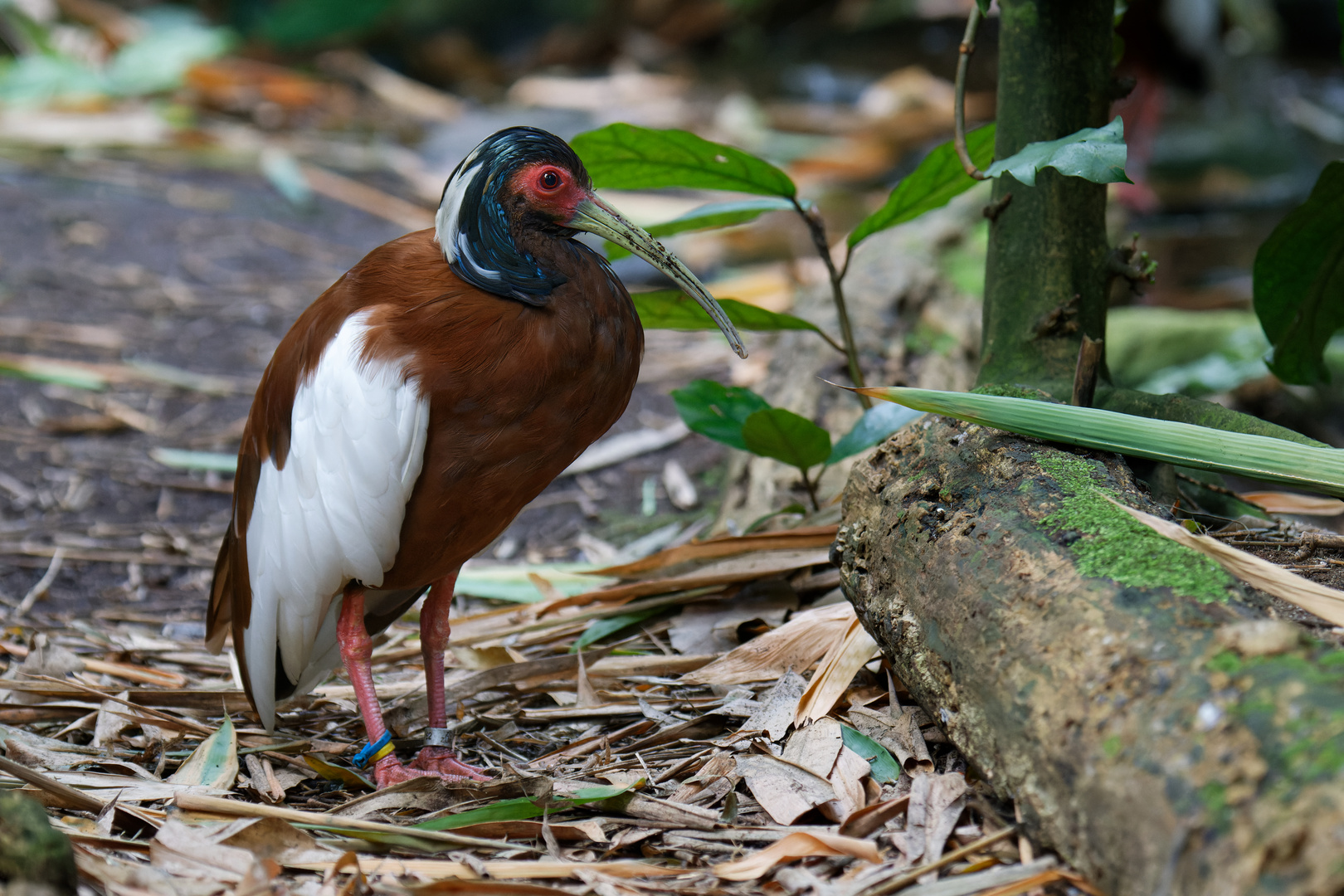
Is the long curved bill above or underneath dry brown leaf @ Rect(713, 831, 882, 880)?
above

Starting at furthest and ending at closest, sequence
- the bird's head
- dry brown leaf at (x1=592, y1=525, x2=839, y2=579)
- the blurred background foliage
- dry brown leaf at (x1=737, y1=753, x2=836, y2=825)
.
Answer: the blurred background foliage < dry brown leaf at (x1=592, y1=525, x2=839, y2=579) < the bird's head < dry brown leaf at (x1=737, y1=753, x2=836, y2=825)

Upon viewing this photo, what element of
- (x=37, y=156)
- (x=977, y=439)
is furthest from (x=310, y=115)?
(x=977, y=439)

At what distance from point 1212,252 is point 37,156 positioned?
368 inches

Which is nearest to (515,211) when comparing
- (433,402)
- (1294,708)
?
(433,402)

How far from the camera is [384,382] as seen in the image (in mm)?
2301

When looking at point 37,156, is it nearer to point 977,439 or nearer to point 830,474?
point 830,474

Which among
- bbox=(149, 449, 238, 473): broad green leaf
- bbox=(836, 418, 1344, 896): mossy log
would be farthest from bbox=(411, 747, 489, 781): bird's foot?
bbox=(149, 449, 238, 473): broad green leaf

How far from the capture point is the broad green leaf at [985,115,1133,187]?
1961 mm

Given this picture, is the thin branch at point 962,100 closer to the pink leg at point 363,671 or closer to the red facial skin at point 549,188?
the red facial skin at point 549,188

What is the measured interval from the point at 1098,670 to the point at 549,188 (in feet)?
5.10

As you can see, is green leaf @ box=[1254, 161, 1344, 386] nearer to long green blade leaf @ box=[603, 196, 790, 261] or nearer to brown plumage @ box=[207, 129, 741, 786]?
long green blade leaf @ box=[603, 196, 790, 261]

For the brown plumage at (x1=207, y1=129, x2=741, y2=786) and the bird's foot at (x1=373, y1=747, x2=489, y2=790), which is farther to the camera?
the bird's foot at (x1=373, y1=747, x2=489, y2=790)

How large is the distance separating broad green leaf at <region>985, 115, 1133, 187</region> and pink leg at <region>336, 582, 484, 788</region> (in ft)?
5.75

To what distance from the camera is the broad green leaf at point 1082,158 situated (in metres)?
1.96
